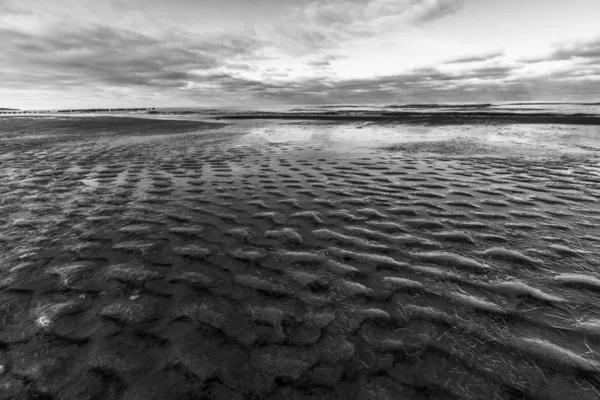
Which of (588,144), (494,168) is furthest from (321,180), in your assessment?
(588,144)

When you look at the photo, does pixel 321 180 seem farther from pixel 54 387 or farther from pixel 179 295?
pixel 54 387

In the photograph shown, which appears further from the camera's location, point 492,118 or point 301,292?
point 492,118

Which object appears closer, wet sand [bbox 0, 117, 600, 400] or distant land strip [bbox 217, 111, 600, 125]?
wet sand [bbox 0, 117, 600, 400]

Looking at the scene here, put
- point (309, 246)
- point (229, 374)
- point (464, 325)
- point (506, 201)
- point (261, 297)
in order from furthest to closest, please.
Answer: point (506, 201)
point (309, 246)
point (261, 297)
point (464, 325)
point (229, 374)

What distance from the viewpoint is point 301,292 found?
A: 4.54 meters

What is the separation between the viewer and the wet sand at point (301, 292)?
3.16 meters

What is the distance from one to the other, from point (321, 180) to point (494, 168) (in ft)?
27.0

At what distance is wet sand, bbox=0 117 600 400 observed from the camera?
316 centimetres

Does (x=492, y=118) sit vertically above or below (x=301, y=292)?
above

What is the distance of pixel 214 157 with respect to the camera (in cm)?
1645

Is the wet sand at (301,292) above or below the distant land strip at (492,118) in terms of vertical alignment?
below

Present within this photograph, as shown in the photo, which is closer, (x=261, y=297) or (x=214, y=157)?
(x=261, y=297)

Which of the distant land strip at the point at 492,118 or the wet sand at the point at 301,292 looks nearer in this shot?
the wet sand at the point at 301,292

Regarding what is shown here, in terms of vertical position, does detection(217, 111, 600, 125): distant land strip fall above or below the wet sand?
above
